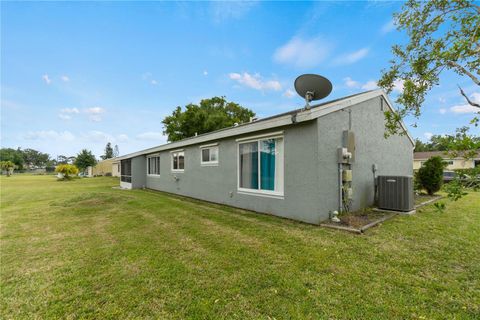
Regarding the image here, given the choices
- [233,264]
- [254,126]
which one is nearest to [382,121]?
[254,126]

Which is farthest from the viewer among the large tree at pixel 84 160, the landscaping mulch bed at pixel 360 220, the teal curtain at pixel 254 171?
the large tree at pixel 84 160

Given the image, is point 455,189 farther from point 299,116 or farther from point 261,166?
point 261,166

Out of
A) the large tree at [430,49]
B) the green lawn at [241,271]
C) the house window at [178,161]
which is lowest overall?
the green lawn at [241,271]

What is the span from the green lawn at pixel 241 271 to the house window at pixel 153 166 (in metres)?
8.73

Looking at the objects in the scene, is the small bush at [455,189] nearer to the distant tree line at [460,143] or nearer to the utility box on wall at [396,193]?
the distant tree line at [460,143]

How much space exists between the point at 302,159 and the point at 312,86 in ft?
6.62

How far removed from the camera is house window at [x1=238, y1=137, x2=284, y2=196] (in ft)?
20.3

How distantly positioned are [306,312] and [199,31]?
1168 centimetres

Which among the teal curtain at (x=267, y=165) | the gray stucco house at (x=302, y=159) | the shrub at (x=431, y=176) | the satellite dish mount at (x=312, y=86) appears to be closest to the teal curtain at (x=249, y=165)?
the gray stucco house at (x=302, y=159)

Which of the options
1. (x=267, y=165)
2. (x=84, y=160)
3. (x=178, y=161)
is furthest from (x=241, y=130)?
(x=84, y=160)

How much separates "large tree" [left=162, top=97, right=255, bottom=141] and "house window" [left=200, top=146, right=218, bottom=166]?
1758 centimetres

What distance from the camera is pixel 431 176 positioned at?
9.62m

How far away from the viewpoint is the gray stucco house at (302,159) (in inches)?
210

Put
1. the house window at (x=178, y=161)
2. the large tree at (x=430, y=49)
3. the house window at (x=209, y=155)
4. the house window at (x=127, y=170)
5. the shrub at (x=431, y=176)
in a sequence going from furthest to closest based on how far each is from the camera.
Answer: the house window at (x=127, y=170)
the house window at (x=178, y=161)
the shrub at (x=431, y=176)
the house window at (x=209, y=155)
the large tree at (x=430, y=49)
